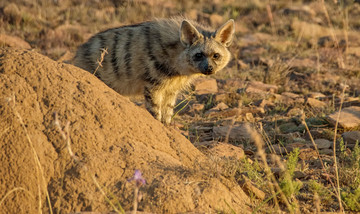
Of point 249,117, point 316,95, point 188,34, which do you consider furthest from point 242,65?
point 188,34

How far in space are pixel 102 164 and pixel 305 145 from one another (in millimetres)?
3224

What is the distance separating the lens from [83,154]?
365cm

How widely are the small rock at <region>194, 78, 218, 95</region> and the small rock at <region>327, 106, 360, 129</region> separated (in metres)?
2.50

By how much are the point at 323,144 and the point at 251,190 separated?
2177mm

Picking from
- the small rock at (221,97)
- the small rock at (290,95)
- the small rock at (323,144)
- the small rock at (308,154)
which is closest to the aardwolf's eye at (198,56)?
the small rock at (308,154)

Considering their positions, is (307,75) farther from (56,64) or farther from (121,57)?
(56,64)

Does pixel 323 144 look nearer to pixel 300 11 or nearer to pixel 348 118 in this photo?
pixel 348 118

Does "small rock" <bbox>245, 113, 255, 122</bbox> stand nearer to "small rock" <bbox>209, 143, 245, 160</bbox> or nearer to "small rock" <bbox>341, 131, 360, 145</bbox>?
"small rock" <bbox>341, 131, 360, 145</bbox>

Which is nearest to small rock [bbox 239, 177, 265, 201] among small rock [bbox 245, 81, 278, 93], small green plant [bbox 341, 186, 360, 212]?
small green plant [bbox 341, 186, 360, 212]

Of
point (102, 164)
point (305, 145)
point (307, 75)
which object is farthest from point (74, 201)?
point (307, 75)

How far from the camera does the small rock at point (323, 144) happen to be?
5.87 metres

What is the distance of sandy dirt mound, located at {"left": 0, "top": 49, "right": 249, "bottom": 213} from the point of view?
3414 millimetres

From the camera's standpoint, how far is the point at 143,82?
6266 mm

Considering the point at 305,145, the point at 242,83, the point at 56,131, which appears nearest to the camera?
the point at 56,131
